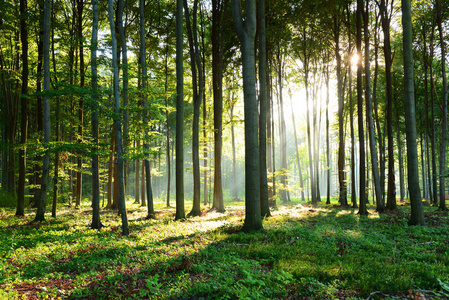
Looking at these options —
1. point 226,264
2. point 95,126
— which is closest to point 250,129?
point 226,264

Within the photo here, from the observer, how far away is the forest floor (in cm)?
379

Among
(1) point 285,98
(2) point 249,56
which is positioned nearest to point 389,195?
(2) point 249,56

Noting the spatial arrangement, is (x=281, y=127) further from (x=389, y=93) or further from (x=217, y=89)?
(x=389, y=93)

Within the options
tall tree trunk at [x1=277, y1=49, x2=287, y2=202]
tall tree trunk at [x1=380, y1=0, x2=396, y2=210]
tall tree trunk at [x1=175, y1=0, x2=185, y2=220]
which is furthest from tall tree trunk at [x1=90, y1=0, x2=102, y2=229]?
Answer: tall tree trunk at [x1=380, y1=0, x2=396, y2=210]

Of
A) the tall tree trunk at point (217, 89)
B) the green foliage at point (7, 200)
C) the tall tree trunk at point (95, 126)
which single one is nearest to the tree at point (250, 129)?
the tall tree trunk at point (95, 126)

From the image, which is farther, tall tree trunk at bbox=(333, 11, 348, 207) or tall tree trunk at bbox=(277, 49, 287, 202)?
tall tree trunk at bbox=(277, 49, 287, 202)

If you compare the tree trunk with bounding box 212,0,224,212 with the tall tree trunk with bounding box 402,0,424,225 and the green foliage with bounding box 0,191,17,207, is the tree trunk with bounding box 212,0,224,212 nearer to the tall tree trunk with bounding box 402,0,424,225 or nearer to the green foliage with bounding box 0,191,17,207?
the tall tree trunk with bounding box 402,0,424,225

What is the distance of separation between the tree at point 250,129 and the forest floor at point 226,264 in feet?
2.29

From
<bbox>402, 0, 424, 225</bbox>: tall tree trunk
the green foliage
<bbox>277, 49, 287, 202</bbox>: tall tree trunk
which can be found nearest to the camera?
<bbox>402, 0, 424, 225</bbox>: tall tree trunk

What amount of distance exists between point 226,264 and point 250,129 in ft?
14.7

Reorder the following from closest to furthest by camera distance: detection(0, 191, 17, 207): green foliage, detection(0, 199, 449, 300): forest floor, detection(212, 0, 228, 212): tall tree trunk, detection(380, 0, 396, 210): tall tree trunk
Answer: detection(0, 199, 449, 300): forest floor
detection(380, 0, 396, 210): tall tree trunk
detection(212, 0, 228, 212): tall tree trunk
detection(0, 191, 17, 207): green foliage

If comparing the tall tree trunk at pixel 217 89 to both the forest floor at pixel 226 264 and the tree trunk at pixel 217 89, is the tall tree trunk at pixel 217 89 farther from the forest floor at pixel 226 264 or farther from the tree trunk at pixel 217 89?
the forest floor at pixel 226 264

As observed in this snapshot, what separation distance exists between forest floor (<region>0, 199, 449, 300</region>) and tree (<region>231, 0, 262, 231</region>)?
70 centimetres

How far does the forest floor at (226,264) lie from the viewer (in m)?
3.79
